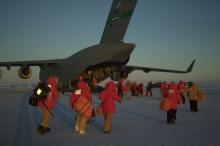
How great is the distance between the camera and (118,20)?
23062 mm

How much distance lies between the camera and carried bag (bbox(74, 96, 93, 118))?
7.40 meters

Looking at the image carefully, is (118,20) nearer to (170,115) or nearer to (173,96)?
(173,96)

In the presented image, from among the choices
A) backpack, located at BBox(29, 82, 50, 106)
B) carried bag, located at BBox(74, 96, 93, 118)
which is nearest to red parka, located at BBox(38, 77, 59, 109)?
backpack, located at BBox(29, 82, 50, 106)

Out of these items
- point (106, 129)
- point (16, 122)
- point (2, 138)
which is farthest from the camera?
point (16, 122)

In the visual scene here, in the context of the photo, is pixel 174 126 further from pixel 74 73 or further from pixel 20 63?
pixel 20 63

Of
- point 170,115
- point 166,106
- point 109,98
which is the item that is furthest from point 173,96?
point 109,98


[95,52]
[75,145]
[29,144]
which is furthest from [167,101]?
[95,52]

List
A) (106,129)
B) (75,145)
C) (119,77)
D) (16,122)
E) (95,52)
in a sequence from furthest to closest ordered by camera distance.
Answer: (119,77) → (95,52) → (16,122) → (106,129) → (75,145)

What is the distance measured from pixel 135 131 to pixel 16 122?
4.00 m

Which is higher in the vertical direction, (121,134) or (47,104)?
(47,104)

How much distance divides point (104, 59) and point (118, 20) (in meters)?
3.86

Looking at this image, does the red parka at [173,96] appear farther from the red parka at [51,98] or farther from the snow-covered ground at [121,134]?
the red parka at [51,98]

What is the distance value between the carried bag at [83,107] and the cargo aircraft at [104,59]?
13.3 metres

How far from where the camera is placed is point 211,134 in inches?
280
